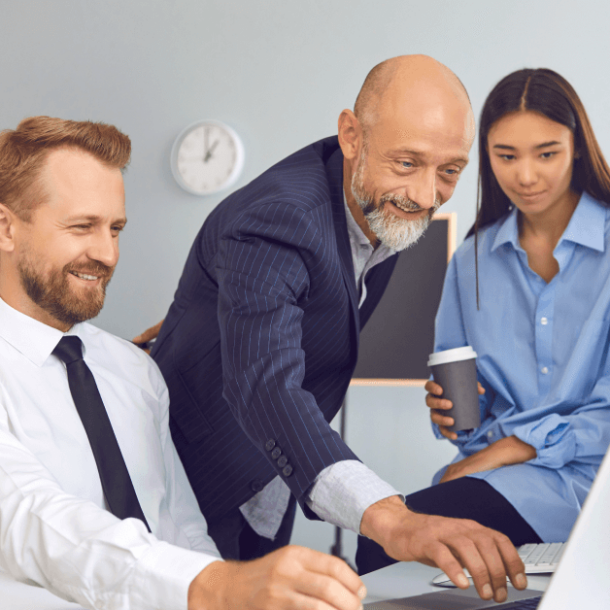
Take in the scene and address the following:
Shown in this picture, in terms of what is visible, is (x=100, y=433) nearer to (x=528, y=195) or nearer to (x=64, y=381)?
(x=64, y=381)

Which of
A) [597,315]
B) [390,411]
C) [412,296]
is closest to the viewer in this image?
[597,315]

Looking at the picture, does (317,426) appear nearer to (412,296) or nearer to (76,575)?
(76,575)

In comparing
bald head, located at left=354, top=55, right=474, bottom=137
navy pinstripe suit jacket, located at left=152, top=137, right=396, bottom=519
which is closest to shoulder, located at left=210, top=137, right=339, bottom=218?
navy pinstripe suit jacket, located at left=152, top=137, right=396, bottom=519

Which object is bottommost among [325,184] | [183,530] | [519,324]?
[183,530]

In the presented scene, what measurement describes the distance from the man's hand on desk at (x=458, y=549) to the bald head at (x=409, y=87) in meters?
0.69

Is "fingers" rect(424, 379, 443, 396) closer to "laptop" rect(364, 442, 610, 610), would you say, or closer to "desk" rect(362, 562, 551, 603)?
"desk" rect(362, 562, 551, 603)

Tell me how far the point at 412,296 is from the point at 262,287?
128 cm

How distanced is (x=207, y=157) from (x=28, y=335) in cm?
190

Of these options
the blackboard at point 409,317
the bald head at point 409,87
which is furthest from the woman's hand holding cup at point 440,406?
the blackboard at point 409,317

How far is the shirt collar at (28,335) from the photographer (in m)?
0.95

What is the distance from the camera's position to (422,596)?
2.26ft

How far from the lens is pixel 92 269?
1052 mm

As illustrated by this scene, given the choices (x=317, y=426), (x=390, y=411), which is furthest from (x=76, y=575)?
(x=390, y=411)

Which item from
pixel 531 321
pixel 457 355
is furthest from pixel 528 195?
pixel 457 355
